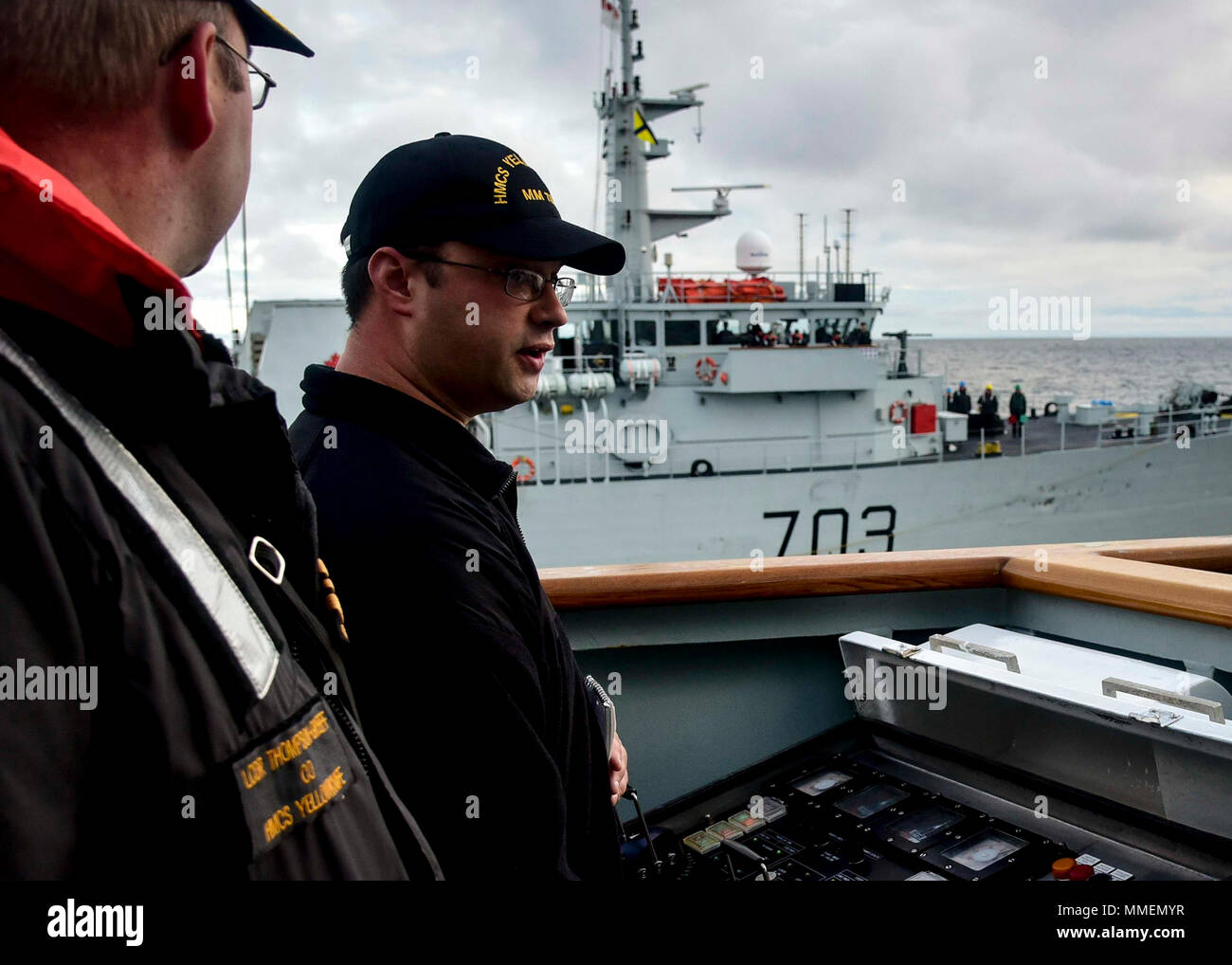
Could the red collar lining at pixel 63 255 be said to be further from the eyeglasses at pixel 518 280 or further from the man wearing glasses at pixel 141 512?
the eyeglasses at pixel 518 280

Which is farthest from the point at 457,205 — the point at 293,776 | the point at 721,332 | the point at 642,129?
the point at 642,129

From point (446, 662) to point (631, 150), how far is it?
1341 cm

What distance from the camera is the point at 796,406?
41.5 feet

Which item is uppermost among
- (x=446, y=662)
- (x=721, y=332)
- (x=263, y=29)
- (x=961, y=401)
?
(x=721, y=332)

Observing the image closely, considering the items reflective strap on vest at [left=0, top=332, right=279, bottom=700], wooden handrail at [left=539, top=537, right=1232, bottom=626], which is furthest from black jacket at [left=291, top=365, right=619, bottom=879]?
wooden handrail at [left=539, top=537, right=1232, bottom=626]

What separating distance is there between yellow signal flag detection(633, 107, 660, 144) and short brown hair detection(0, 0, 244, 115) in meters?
13.5

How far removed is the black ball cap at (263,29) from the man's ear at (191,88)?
78 mm

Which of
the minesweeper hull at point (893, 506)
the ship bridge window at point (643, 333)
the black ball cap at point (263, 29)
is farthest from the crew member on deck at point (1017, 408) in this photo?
the black ball cap at point (263, 29)

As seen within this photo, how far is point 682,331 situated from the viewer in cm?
1276

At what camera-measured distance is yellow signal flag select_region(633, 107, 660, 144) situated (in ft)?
43.1

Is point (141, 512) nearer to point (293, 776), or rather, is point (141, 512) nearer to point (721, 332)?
point (293, 776)

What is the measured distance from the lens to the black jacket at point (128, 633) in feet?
1.62

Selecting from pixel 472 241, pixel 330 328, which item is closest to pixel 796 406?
pixel 330 328

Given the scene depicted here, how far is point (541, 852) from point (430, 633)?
294mm
